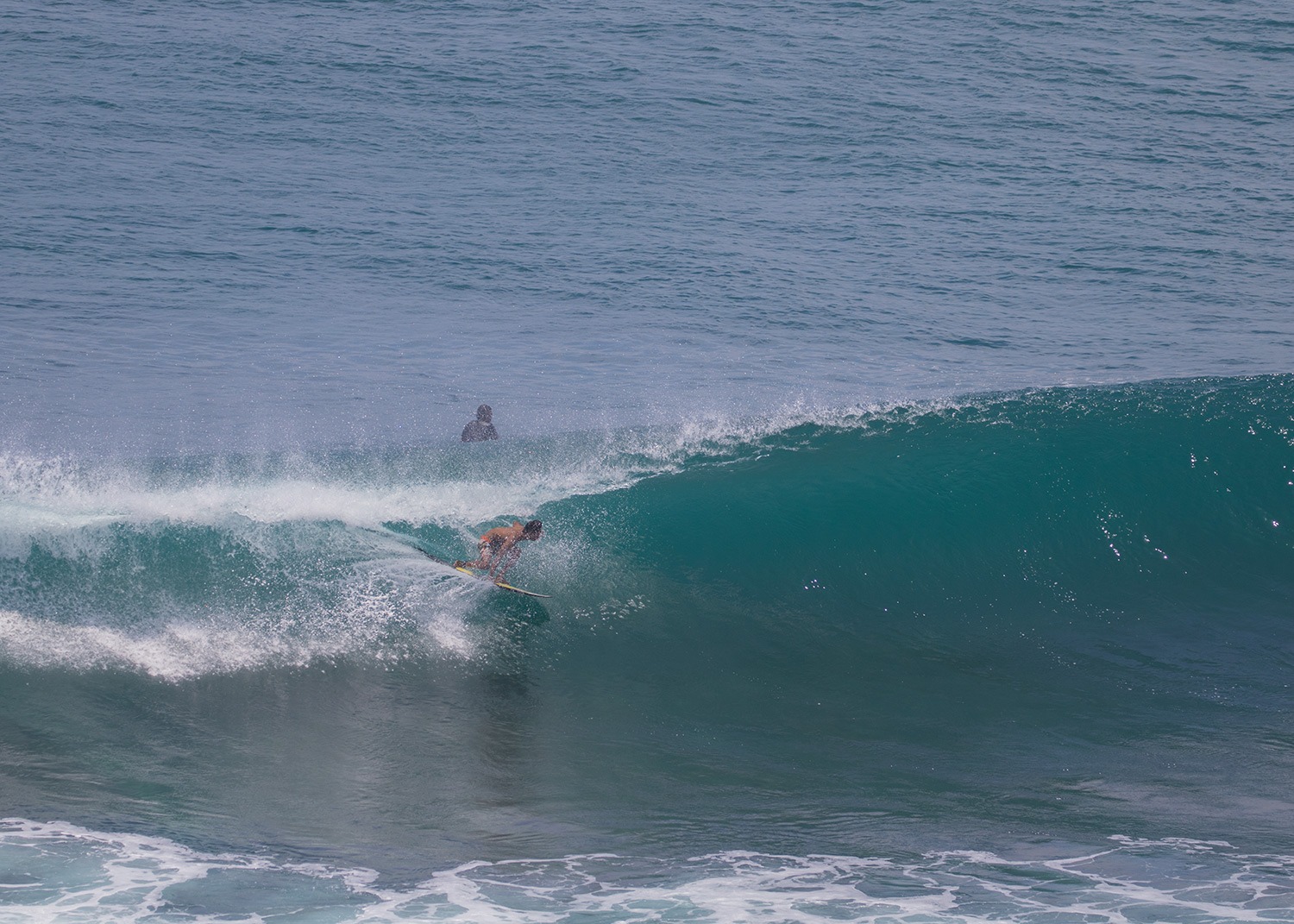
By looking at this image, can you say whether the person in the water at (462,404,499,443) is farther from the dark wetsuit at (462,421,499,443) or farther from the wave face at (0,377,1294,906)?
the wave face at (0,377,1294,906)

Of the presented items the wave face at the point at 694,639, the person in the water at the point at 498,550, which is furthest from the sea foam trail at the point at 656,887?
the person in the water at the point at 498,550

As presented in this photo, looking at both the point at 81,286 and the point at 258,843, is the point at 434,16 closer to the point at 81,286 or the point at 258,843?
the point at 81,286

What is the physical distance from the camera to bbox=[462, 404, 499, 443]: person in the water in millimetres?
13711

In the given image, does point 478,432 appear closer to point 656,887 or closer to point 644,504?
point 644,504

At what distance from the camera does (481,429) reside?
13797 mm

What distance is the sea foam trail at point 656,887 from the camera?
21.5 feet

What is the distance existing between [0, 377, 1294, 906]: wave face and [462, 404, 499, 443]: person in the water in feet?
0.75

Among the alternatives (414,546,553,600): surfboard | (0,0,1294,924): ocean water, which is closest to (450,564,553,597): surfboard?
(414,546,553,600): surfboard

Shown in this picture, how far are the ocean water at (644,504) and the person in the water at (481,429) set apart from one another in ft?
0.76

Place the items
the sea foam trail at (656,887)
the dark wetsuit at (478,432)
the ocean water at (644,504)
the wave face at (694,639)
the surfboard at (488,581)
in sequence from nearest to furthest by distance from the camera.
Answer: the sea foam trail at (656,887) → the ocean water at (644,504) → the wave face at (694,639) → the surfboard at (488,581) → the dark wetsuit at (478,432)

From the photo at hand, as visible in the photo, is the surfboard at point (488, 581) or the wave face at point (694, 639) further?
the surfboard at point (488, 581)

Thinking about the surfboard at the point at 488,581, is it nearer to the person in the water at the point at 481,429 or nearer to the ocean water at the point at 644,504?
the ocean water at the point at 644,504

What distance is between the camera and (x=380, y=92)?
2923cm

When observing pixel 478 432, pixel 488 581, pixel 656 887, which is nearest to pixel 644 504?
pixel 478 432
